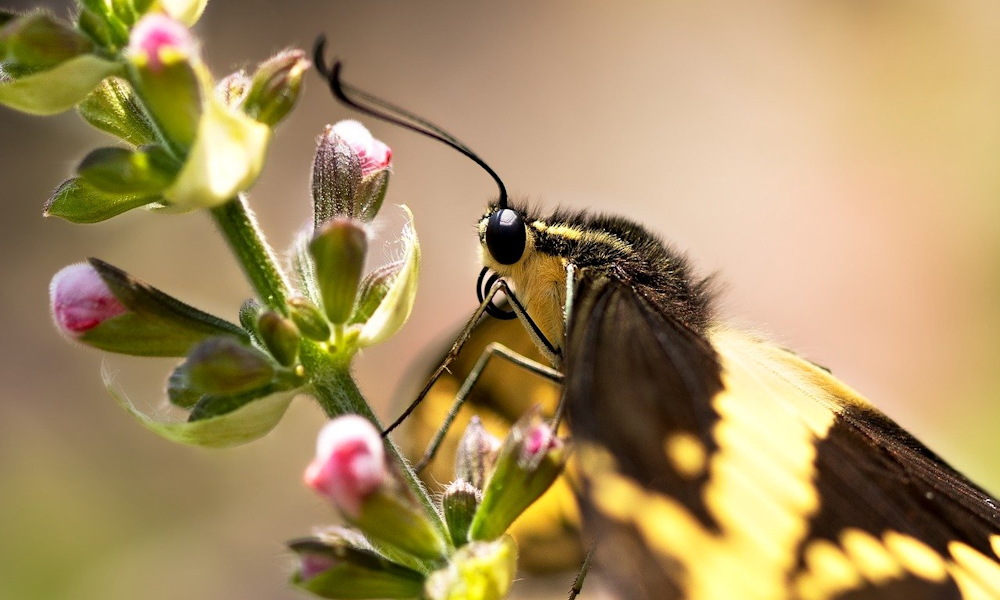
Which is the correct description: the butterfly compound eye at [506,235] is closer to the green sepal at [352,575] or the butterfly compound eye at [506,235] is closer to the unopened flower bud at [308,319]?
the unopened flower bud at [308,319]

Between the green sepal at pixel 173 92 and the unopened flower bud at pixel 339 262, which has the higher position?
the green sepal at pixel 173 92

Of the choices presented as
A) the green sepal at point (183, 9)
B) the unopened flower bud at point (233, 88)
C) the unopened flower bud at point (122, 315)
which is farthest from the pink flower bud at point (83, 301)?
the green sepal at point (183, 9)

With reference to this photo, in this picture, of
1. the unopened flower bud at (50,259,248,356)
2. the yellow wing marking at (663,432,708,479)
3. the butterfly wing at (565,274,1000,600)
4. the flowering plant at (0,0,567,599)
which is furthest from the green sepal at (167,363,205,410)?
the yellow wing marking at (663,432,708,479)

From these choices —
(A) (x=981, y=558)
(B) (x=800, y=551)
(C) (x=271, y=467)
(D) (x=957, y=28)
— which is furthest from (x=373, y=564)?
(D) (x=957, y=28)

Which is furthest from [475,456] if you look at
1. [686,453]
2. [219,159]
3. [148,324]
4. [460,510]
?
[219,159]

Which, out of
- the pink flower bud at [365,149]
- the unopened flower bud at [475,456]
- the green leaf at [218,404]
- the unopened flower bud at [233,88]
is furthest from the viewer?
the pink flower bud at [365,149]

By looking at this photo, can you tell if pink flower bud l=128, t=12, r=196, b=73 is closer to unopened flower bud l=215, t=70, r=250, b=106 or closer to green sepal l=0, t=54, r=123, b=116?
green sepal l=0, t=54, r=123, b=116
